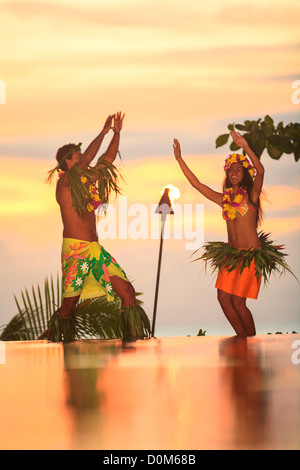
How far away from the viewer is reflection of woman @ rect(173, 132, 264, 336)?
3979 millimetres

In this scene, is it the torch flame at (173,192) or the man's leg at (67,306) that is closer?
the man's leg at (67,306)

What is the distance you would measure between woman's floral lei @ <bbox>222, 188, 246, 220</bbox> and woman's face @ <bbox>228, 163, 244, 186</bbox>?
0.14 feet

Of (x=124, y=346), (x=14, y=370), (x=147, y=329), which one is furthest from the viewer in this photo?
(x=147, y=329)

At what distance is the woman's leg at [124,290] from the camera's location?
396 centimetres

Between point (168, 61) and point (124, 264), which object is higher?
point (168, 61)

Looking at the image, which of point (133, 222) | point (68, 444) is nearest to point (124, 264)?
point (133, 222)

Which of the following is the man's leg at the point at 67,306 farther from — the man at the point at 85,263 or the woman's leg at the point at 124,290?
the woman's leg at the point at 124,290

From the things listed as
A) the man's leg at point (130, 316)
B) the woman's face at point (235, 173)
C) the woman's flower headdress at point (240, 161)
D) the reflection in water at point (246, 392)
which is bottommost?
the reflection in water at point (246, 392)

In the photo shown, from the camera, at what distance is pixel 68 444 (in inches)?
63.6

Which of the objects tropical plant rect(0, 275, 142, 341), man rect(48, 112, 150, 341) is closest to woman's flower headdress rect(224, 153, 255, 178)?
man rect(48, 112, 150, 341)

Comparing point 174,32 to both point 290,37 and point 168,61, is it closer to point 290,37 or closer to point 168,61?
point 168,61

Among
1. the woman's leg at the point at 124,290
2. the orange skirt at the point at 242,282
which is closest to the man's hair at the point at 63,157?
the woman's leg at the point at 124,290
